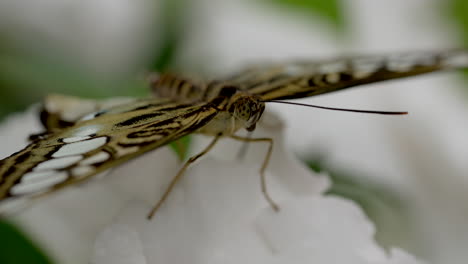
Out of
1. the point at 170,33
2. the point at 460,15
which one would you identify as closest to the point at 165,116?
the point at 170,33

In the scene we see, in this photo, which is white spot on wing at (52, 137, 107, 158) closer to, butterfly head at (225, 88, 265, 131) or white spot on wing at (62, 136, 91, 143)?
white spot on wing at (62, 136, 91, 143)

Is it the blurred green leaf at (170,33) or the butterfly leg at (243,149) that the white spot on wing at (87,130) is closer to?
the butterfly leg at (243,149)

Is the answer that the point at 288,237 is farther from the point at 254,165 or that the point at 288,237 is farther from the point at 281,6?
the point at 281,6

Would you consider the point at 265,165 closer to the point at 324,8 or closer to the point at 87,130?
the point at 87,130

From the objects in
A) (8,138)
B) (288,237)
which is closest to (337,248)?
(288,237)

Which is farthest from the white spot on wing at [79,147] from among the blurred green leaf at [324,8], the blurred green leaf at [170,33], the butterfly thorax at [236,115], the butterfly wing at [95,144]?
the blurred green leaf at [324,8]
